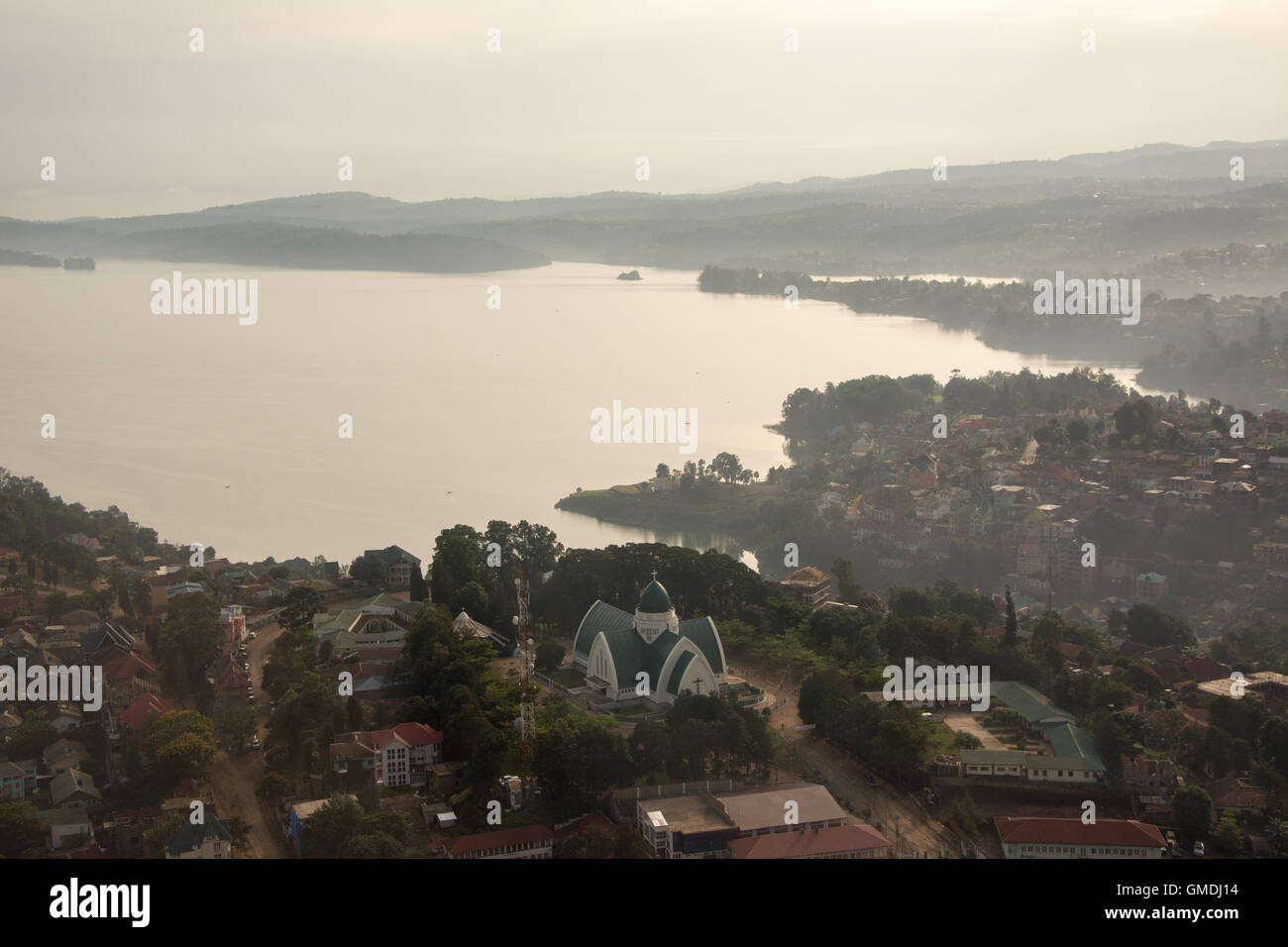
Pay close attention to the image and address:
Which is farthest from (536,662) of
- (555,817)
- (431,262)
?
(431,262)

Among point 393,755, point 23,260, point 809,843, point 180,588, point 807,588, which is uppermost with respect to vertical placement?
point 23,260

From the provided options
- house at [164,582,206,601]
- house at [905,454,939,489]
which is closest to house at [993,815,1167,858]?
house at [164,582,206,601]

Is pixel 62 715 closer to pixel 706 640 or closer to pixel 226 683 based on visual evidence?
pixel 226 683

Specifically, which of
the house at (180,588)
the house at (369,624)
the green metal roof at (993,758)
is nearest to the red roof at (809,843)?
the green metal roof at (993,758)

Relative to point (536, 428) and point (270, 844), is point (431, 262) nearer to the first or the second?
point (536, 428)

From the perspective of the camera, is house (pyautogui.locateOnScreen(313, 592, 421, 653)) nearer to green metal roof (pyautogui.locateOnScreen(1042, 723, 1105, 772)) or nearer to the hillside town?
the hillside town

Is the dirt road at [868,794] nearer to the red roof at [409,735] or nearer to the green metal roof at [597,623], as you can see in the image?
the green metal roof at [597,623]

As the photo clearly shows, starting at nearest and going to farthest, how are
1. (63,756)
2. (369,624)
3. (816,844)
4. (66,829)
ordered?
(816,844)
(66,829)
(63,756)
(369,624)

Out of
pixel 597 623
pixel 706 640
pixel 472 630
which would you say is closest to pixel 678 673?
pixel 706 640
